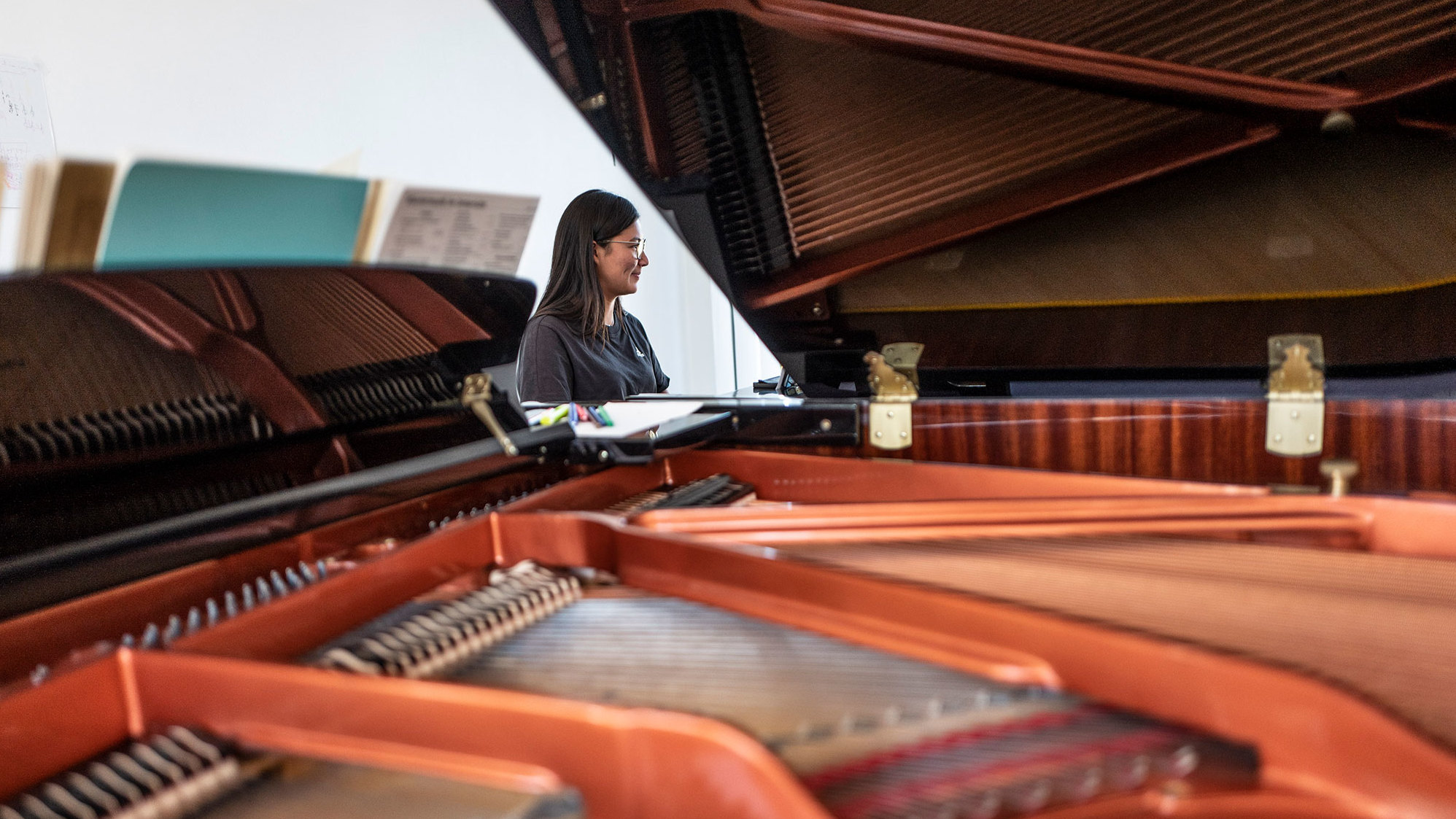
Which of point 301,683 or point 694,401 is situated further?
point 694,401

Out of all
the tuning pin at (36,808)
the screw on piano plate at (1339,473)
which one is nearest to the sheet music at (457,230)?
the tuning pin at (36,808)

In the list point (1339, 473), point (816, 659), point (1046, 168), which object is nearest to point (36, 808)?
point (816, 659)

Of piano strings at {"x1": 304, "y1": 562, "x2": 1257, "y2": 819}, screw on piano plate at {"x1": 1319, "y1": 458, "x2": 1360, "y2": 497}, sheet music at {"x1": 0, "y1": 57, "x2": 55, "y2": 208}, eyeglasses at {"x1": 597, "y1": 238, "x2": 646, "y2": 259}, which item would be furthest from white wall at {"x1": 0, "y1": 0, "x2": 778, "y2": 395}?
screw on piano plate at {"x1": 1319, "y1": 458, "x2": 1360, "y2": 497}

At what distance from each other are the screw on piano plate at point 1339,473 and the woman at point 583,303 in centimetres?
240

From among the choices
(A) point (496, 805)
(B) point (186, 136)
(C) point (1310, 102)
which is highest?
(B) point (186, 136)

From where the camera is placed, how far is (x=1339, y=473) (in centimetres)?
125

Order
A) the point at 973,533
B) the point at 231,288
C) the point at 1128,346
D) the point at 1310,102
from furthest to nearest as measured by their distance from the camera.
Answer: the point at 1128,346, the point at 1310,102, the point at 973,533, the point at 231,288

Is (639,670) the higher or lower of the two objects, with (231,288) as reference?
lower

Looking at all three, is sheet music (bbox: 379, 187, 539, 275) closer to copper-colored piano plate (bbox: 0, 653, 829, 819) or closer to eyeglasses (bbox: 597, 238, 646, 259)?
copper-colored piano plate (bbox: 0, 653, 829, 819)

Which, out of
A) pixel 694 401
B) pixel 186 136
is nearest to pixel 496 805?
pixel 694 401

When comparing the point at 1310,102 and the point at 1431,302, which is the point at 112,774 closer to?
the point at 1310,102

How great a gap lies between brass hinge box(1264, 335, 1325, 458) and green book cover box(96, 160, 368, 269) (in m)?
Answer: 1.38

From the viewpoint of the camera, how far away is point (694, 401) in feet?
6.36

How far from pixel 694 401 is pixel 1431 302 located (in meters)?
1.38
